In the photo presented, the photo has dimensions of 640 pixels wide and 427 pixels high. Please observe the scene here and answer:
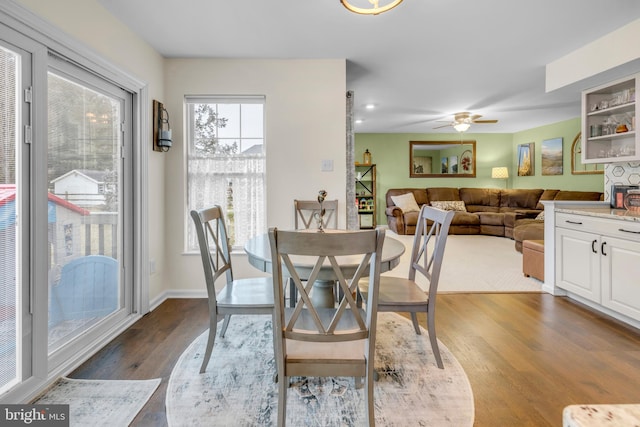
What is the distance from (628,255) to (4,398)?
4089 millimetres

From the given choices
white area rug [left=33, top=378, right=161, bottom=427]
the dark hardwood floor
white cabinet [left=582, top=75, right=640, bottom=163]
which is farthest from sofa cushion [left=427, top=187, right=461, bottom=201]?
white area rug [left=33, top=378, right=161, bottom=427]

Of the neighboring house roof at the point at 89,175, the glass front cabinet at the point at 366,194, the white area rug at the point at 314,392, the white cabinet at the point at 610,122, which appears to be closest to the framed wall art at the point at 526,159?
the glass front cabinet at the point at 366,194

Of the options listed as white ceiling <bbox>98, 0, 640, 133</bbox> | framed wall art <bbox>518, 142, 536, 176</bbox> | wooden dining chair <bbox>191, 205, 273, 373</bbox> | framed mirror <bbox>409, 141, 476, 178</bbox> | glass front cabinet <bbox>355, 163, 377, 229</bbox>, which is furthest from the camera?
framed mirror <bbox>409, 141, 476, 178</bbox>

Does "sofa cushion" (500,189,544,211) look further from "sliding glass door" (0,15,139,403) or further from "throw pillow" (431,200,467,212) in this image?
"sliding glass door" (0,15,139,403)

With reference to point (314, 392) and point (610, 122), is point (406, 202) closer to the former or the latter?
point (610, 122)

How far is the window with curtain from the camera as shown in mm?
3494

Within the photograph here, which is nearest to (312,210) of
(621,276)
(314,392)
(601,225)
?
(314,392)

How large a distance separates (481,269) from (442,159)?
462 cm

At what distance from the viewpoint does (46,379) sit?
1.90m

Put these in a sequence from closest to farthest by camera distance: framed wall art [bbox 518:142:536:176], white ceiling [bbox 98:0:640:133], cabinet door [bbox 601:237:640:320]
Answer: white ceiling [bbox 98:0:640:133] → cabinet door [bbox 601:237:640:320] → framed wall art [bbox 518:142:536:176]


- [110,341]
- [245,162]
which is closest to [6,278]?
[110,341]

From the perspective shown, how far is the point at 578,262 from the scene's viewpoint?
10.6ft

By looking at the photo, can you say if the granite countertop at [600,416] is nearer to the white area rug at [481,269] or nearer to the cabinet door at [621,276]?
the cabinet door at [621,276]

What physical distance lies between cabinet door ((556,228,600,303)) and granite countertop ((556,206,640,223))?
186 mm
